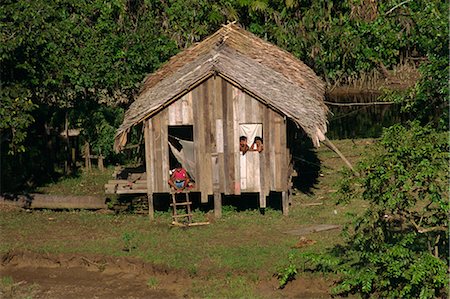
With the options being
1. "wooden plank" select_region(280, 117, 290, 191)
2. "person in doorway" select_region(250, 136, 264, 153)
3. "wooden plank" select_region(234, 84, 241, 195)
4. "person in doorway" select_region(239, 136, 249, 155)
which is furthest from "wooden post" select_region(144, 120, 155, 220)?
"wooden plank" select_region(280, 117, 290, 191)

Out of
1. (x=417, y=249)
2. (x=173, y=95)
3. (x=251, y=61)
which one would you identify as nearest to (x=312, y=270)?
(x=417, y=249)

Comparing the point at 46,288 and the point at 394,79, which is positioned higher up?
the point at 394,79

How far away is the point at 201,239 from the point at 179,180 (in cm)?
247

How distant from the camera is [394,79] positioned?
46750 millimetres

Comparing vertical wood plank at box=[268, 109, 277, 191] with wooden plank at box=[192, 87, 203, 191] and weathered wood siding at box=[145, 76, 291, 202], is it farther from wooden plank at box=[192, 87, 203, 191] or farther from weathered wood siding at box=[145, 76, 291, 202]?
wooden plank at box=[192, 87, 203, 191]

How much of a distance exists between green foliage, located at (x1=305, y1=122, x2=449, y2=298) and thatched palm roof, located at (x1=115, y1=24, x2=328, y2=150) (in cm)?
551

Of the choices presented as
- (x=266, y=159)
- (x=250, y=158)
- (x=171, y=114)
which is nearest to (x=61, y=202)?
(x=171, y=114)

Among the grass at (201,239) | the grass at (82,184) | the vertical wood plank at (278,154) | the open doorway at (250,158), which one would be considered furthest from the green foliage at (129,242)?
the grass at (82,184)

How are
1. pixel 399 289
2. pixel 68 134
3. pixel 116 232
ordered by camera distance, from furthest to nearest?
pixel 68 134 → pixel 116 232 → pixel 399 289

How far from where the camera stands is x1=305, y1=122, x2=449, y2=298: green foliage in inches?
687

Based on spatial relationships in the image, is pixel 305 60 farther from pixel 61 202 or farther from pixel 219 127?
pixel 61 202

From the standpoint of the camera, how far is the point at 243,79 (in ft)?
81.7

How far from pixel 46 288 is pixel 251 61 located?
10626 mm

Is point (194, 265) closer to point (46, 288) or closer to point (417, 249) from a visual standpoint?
point (46, 288)
